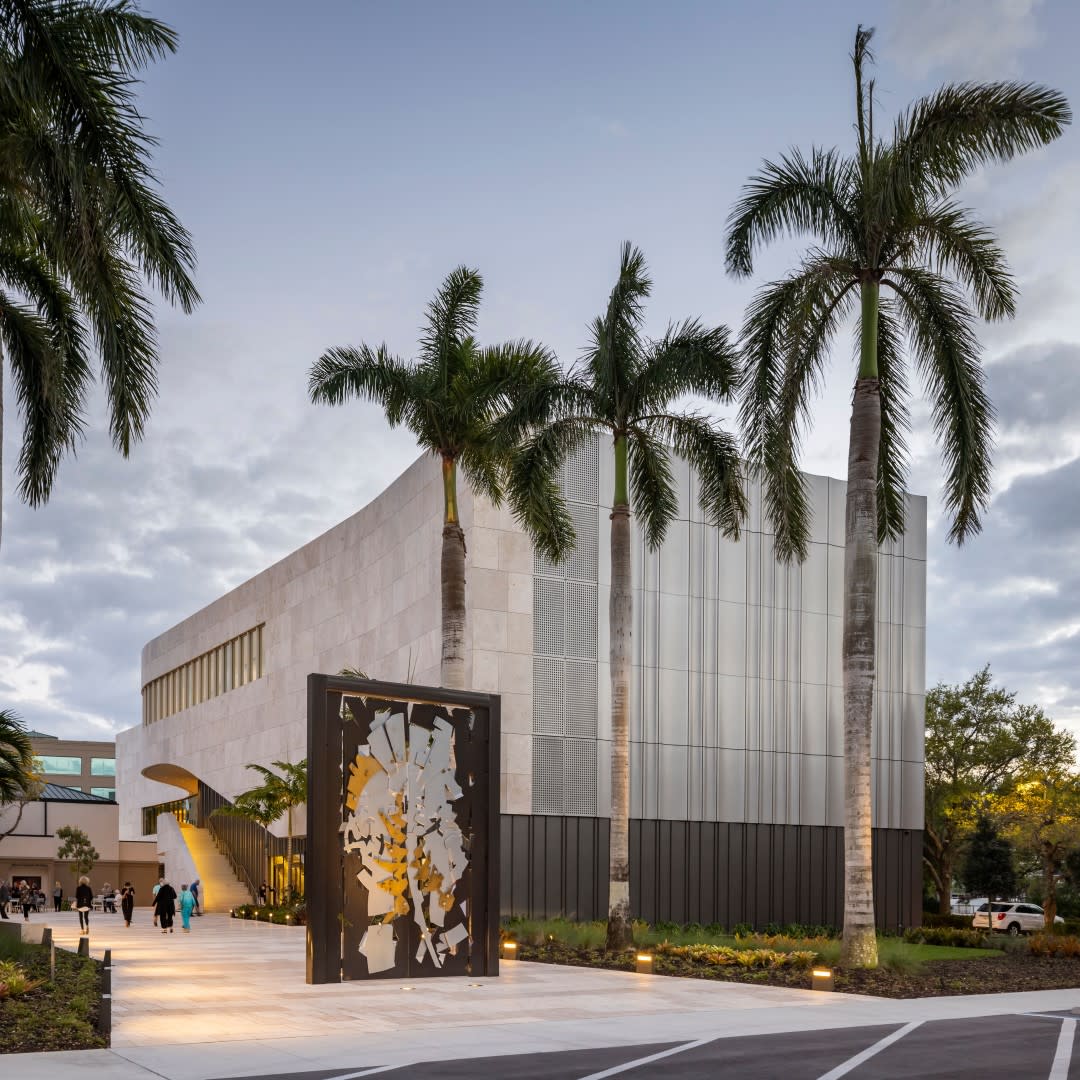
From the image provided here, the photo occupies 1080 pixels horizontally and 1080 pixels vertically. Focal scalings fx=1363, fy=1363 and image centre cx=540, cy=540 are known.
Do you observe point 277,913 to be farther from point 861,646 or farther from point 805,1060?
point 805,1060

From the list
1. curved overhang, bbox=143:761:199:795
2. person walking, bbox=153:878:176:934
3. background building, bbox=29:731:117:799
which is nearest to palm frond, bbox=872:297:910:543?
person walking, bbox=153:878:176:934

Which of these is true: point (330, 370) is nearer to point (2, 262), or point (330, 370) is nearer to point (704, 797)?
point (2, 262)

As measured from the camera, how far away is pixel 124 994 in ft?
60.8

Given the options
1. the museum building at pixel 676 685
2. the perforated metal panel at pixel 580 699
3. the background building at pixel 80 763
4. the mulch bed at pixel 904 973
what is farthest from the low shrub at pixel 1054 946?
the background building at pixel 80 763

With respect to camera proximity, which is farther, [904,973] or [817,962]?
[817,962]

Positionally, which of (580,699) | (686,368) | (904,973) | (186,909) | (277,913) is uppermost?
(686,368)

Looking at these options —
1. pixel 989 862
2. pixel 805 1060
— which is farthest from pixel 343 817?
pixel 989 862

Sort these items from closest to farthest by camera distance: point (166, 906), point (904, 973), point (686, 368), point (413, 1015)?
point (413, 1015) < point (904, 973) < point (686, 368) < point (166, 906)

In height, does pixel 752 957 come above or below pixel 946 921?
above

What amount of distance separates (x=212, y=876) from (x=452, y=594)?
36041mm

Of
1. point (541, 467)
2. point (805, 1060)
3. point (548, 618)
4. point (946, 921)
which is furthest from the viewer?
point (946, 921)

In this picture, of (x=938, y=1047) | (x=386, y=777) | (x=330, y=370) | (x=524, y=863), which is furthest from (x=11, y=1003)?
(x=524, y=863)

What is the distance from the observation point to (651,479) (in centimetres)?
2717

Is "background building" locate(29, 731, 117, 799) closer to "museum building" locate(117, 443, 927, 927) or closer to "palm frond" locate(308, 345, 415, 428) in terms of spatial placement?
"museum building" locate(117, 443, 927, 927)
